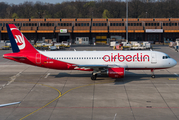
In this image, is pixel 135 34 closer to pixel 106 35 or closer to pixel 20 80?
pixel 106 35

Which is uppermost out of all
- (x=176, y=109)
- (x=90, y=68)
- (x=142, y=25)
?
(x=142, y=25)

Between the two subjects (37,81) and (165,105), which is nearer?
(165,105)

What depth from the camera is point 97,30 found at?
127 metres

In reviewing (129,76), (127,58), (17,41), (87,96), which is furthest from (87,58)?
(17,41)

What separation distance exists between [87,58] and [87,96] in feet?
33.3

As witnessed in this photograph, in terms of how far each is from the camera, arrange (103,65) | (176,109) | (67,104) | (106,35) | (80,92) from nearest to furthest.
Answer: (176,109)
(67,104)
(80,92)
(103,65)
(106,35)

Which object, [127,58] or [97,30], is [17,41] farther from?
[97,30]

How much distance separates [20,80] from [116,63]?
15.2 m

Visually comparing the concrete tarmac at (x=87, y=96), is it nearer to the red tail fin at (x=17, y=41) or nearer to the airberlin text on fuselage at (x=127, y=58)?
the airberlin text on fuselage at (x=127, y=58)

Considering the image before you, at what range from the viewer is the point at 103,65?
36.5 metres

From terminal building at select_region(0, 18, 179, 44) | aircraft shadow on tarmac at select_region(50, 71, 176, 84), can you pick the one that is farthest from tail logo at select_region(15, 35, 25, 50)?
terminal building at select_region(0, 18, 179, 44)

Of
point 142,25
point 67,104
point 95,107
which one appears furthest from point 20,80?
point 142,25

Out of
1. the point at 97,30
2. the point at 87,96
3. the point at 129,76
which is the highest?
the point at 97,30

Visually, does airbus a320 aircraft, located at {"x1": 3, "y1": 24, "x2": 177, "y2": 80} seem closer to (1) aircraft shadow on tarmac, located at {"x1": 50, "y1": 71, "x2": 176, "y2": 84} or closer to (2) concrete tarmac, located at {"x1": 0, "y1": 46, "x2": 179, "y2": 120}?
(1) aircraft shadow on tarmac, located at {"x1": 50, "y1": 71, "x2": 176, "y2": 84}
